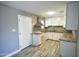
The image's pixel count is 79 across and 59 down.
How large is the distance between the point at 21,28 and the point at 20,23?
27cm

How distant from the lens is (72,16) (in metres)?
3.14

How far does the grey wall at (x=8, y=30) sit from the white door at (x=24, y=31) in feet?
1.03

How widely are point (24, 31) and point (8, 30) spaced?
4.32ft

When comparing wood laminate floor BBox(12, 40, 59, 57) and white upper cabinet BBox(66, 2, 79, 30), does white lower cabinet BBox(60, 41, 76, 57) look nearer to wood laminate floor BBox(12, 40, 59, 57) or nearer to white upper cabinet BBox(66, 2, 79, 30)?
white upper cabinet BBox(66, 2, 79, 30)

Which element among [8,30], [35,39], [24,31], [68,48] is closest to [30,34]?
[35,39]

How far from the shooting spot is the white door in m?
4.69

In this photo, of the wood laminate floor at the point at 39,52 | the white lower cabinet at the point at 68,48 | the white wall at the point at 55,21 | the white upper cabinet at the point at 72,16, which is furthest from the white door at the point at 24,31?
the white wall at the point at 55,21

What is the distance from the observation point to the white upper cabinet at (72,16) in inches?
120

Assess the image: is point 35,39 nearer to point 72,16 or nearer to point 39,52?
point 39,52

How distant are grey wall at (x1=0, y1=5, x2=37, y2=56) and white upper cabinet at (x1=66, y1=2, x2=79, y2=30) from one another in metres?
2.30

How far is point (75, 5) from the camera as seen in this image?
9.98ft

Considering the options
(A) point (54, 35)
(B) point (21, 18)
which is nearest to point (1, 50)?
(B) point (21, 18)

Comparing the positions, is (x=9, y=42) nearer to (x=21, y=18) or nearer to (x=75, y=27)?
(x=21, y=18)

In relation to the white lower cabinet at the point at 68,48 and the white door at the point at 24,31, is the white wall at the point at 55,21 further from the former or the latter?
the white lower cabinet at the point at 68,48
